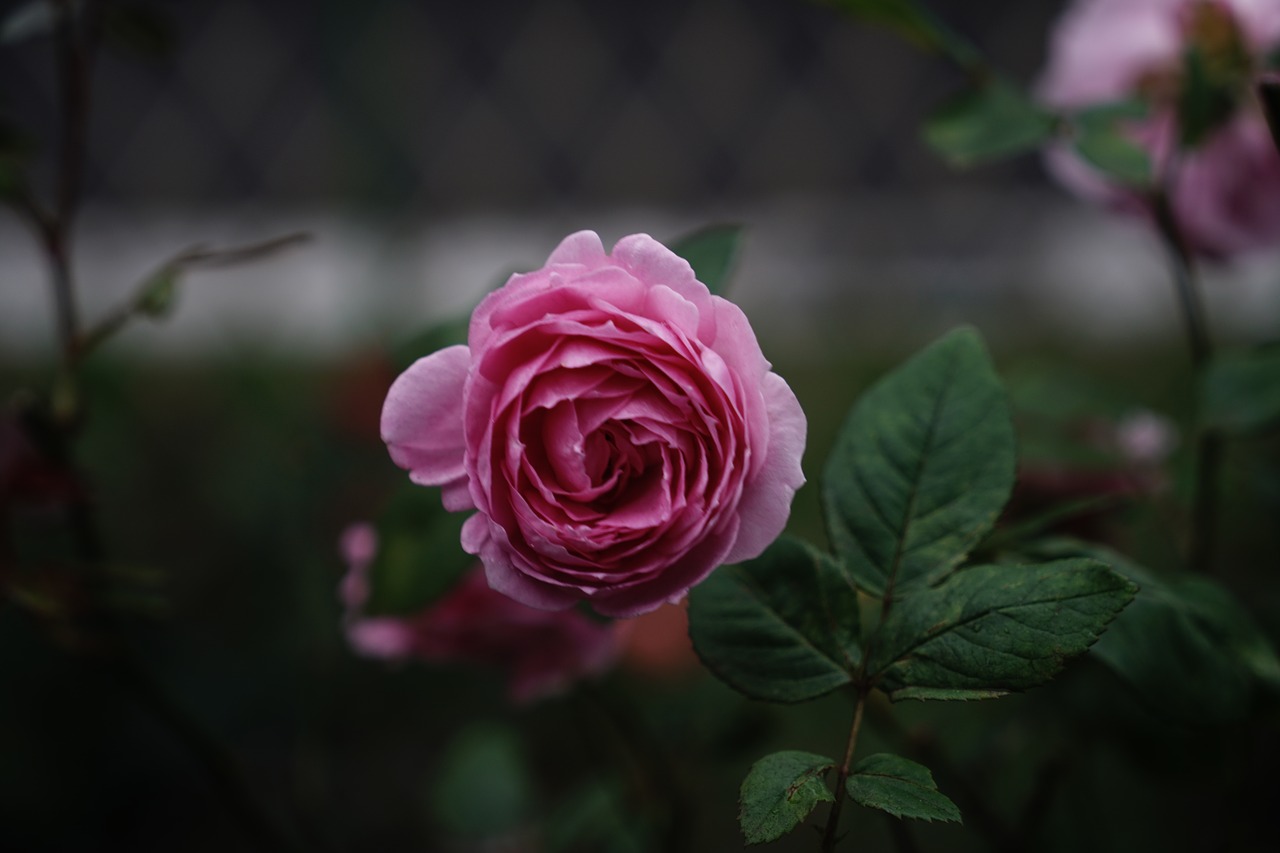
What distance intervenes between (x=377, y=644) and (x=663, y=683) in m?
0.44

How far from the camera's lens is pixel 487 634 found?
41cm

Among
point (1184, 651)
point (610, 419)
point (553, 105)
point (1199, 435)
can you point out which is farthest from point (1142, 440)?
point (553, 105)

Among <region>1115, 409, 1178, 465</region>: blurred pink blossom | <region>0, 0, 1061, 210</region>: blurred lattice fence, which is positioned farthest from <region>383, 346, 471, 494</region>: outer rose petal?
<region>0, 0, 1061, 210</region>: blurred lattice fence

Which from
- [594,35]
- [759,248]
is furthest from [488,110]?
[759,248]

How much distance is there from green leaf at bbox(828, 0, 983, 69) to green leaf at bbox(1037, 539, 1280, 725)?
191mm

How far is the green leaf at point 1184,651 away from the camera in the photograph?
0.26 metres

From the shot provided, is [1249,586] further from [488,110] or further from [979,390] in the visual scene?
[488,110]

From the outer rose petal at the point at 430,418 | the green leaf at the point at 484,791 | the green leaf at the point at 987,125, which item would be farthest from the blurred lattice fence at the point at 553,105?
the outer rose petal at the point at 430,418

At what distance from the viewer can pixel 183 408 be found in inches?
46.1

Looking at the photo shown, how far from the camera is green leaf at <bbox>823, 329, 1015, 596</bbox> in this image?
10.1 inches

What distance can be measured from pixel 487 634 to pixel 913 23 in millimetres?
284

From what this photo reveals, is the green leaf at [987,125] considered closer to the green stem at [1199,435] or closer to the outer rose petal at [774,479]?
the green stem at [1199,435]

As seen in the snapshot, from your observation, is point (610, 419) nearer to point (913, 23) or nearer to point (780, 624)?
point (780, 624)

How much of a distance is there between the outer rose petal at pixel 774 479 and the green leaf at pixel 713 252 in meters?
0.07
